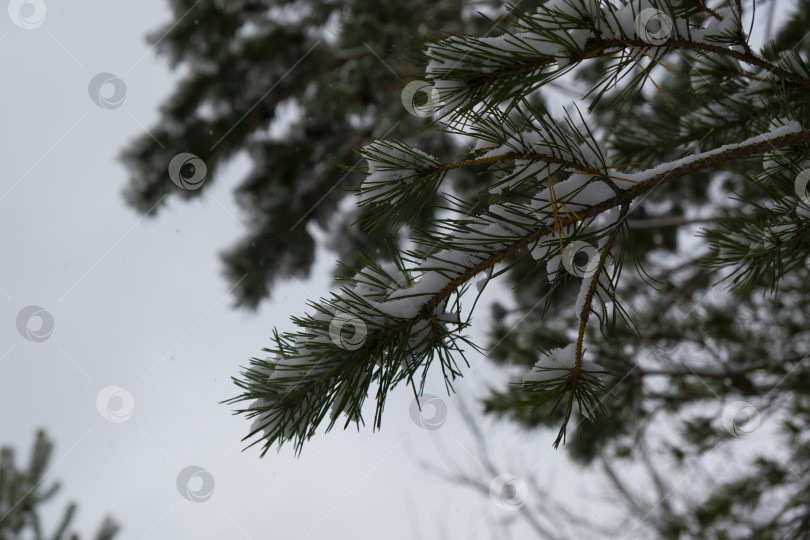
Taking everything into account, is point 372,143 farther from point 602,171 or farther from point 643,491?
point 643,491

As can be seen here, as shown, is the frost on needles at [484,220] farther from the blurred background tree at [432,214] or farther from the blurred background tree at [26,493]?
the blurred background tree at [26,493]

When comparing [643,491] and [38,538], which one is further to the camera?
[643,491]

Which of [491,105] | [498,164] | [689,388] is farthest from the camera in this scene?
[689,388]

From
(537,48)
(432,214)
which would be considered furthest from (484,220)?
(432,214)

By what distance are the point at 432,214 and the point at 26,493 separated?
2.81 m

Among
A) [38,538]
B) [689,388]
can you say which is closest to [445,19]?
[689,388]

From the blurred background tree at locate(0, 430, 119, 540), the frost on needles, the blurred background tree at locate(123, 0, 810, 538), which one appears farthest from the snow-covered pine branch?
the blurred background tree at locate(0, 430, 119, 540)

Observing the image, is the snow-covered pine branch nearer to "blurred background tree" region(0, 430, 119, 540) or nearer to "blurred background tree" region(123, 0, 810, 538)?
"blurred background tree" region(123, 0, 810, 538)

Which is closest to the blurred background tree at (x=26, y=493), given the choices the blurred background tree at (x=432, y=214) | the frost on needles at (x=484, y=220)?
the blurred background tree at (x=432, y=214)

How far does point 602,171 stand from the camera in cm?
102

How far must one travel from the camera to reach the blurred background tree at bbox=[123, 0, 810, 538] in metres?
3.01

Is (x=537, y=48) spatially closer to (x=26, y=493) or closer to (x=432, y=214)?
(x=432, y=214)

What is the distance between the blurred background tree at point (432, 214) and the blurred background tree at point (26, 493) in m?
1.43

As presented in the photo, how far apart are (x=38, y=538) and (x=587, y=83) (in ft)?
13.2
